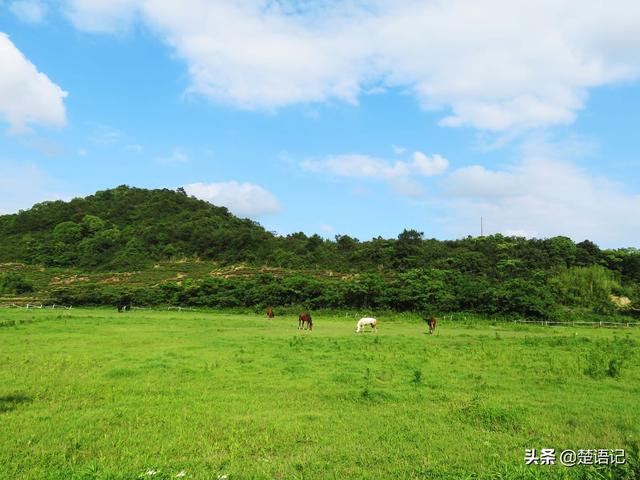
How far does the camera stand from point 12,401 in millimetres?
10188

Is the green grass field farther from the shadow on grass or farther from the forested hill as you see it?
the forested hill

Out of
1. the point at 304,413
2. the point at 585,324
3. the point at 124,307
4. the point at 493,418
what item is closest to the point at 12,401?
the point at 304,413

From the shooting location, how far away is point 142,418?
354 inches

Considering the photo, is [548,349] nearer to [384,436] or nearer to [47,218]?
[384,436]

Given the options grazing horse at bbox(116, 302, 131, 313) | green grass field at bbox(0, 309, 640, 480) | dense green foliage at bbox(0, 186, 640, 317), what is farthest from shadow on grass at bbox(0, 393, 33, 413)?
dense green foliage at bbox(0, 186, 640, 317)

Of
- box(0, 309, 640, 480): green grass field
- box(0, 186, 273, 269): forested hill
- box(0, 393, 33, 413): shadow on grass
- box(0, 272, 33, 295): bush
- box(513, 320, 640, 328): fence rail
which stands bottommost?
box(0, 393, 33, 413): shadow on grass

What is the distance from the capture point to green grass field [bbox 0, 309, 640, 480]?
22.4 ft

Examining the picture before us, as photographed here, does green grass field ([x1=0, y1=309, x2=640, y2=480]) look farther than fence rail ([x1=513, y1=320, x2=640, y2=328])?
No

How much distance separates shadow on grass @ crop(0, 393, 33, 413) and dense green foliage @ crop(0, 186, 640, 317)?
43031 millimetres

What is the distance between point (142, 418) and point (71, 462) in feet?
7.00

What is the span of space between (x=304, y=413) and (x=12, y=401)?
665cm

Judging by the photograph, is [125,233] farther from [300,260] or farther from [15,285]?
[300,260]

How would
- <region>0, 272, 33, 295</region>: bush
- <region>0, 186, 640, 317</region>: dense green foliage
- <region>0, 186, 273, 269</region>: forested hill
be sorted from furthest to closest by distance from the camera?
<region>0, 186, 273, 269</region>: forested hill
<region>0, 272, 33, 295</region>: bush
<region>0, 186, 640, 317</region>: dense green foliage

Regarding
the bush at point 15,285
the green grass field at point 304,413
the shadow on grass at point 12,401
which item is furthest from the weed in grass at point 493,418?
the bush at point 15,285
